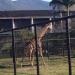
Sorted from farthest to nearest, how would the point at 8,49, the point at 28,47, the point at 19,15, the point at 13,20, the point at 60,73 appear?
the point at 19,15
the point at 13,20
the point at 8,49
the point at 28,47
the point at 60,73

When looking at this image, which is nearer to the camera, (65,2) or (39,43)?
(39,43)

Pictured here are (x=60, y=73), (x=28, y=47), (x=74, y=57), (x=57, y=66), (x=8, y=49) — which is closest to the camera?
(x=60, y=73)

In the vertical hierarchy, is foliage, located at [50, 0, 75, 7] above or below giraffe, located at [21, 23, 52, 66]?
above

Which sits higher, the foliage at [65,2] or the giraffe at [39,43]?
the foliage at [65,2]

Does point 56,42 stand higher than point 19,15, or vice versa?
point 19,15

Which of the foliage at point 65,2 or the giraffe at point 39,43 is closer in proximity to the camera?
the giraffe at point 39,43

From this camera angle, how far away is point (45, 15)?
4994 centimetres

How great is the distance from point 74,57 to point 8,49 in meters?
5.27

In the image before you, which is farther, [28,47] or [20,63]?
[20,63]

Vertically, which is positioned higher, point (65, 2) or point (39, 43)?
point (65, 2)

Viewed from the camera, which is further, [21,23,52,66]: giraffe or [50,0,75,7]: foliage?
[50,0,75,7]: foliage

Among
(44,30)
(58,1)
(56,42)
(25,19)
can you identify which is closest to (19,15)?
(25,19)

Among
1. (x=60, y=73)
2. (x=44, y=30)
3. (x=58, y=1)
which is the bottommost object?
(x=60, y=73)

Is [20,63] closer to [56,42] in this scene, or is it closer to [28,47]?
[28,47]
